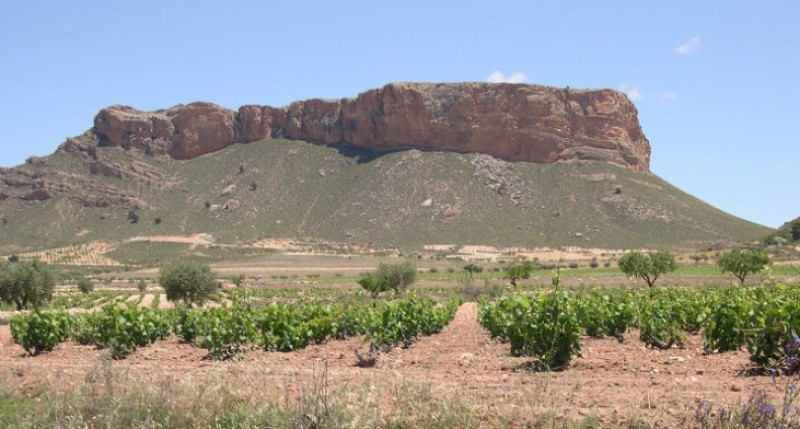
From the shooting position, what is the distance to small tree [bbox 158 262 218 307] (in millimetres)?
41969

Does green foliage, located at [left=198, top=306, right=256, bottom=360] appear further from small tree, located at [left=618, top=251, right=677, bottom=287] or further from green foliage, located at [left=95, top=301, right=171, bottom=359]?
small tree, located at [left=618, top=251, right=677, bottom=287]

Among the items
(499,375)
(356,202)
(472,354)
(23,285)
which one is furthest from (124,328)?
(356,202)

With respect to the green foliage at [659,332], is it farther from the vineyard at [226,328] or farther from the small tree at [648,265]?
the small tree at [648,265]

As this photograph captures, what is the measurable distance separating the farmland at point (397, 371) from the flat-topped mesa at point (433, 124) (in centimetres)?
10322

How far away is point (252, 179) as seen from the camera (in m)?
114

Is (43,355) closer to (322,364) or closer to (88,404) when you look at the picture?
(322,364)

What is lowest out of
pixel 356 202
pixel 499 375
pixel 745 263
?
pixel 499 375

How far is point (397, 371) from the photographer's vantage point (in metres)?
9.62

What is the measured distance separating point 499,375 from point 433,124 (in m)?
113

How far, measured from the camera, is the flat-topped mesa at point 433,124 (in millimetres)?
120688

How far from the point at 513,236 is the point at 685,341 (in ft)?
271

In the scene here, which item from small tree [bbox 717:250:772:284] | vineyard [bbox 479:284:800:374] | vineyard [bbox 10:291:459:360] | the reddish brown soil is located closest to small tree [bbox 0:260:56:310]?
vineyard [bbox 10:291:459:360]

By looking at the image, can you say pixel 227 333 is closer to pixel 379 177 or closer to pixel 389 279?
pixel 389 279

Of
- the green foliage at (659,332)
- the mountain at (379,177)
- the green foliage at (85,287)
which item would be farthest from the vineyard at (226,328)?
the mountain at (379,177)
